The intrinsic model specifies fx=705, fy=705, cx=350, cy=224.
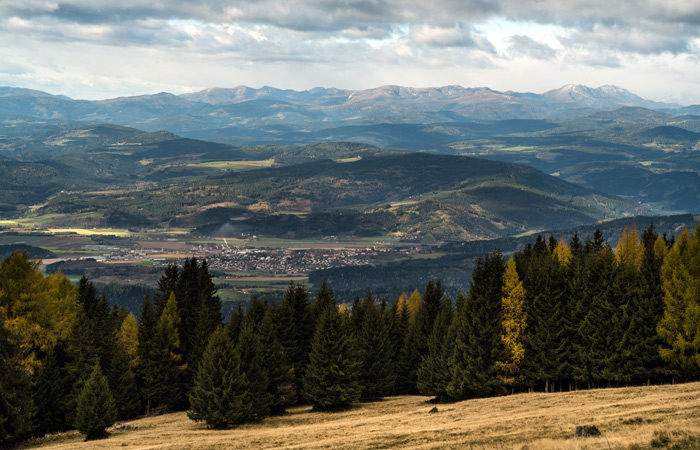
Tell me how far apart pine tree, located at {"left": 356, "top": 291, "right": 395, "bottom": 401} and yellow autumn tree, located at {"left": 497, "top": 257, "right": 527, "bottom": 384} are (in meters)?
20.3

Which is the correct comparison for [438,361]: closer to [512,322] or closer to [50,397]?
[512,322]

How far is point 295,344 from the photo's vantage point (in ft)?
319

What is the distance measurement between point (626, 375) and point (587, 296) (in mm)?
9885

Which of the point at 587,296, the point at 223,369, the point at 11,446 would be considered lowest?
the point at 11,446

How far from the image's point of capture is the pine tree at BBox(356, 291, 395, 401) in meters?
96.7

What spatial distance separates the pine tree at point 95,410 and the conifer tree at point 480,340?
124 feet

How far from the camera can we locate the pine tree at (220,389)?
75.2 meters

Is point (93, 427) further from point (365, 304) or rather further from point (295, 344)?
point (365, 304)

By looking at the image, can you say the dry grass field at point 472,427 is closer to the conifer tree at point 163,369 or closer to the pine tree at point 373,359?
the conifer tree at point 163,369

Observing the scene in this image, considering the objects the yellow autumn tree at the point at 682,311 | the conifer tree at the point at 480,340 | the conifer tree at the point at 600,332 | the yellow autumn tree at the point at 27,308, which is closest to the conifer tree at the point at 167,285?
the yellow autumn tree at the point at 27,308

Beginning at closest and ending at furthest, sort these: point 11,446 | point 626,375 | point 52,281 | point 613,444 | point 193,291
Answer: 1. point 613,444
2. point 11,446
3. point 626,375
4. point 52,281
5. point 193,291

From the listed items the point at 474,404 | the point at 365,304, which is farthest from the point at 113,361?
the point at 474,404

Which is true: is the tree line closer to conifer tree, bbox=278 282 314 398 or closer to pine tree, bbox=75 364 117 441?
pine tree, bbox=75 364 117 441

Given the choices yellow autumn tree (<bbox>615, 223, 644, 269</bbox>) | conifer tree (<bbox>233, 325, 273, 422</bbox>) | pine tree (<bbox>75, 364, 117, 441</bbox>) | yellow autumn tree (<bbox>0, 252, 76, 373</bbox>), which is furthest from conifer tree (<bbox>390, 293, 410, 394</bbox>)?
yellow autumn tree (<bbox>0, 252, 76, 373</bbox>)
